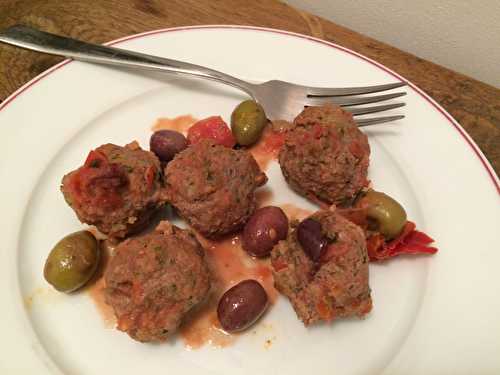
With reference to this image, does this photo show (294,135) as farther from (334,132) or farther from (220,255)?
(220,255)

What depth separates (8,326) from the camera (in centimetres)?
206

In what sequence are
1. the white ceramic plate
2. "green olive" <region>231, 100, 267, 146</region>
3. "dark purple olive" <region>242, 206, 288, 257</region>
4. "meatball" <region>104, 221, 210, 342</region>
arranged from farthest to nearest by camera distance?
"green olive" <region>231, 100, 267, 146</region> < "dark purple olive" <region>242, 206, 288, 257</region> < the white ceramic plate < "meatball" <region>104, 221, 210, 342</region>

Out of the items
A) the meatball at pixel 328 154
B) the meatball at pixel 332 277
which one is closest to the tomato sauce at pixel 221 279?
the meatball at pixel 332 277

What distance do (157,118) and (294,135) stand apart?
984mm

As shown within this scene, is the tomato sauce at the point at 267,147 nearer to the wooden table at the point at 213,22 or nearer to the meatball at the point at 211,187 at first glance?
the meatball at the point at 211,187

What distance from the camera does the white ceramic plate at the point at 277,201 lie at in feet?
6.70

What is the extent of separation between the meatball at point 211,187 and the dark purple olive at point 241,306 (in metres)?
0.34

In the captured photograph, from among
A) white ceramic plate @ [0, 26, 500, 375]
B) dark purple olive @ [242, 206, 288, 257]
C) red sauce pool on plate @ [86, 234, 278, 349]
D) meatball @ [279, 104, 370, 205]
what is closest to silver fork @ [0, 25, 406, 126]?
white ceramic plate @ [0, 26, 500, 375]

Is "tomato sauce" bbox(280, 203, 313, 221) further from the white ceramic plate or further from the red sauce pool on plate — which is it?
the red sauce pool on plate

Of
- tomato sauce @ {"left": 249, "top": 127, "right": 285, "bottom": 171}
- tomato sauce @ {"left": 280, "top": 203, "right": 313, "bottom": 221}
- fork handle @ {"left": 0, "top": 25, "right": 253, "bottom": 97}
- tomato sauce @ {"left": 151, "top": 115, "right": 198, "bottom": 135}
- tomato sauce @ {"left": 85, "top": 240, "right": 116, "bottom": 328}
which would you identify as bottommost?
tomato sauce @ {"left": 85, "top": 240, "right": 116, "bottom": 328}

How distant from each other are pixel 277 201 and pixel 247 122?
0.50m

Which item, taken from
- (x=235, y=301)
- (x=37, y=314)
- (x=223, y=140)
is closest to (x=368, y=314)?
(x=235, y=301)

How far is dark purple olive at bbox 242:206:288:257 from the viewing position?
2.27 m

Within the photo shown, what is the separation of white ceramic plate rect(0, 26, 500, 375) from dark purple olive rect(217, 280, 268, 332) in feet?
0.36
